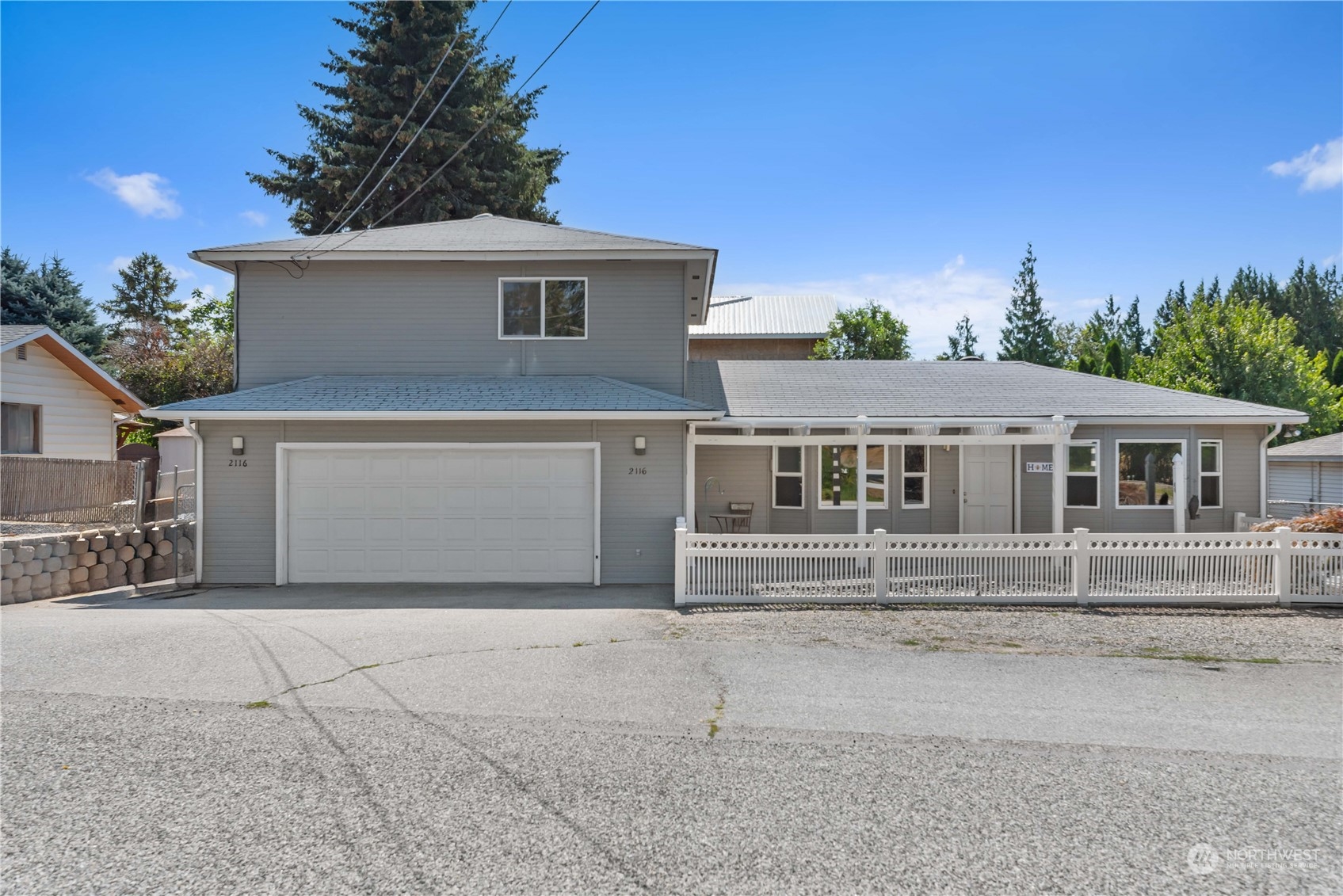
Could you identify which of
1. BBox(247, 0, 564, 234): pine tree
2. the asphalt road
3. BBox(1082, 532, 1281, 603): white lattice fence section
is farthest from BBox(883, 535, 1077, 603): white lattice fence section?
BBox(247, 0, 564, 234): pine tree

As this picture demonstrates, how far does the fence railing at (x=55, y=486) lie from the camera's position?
43.7 feet

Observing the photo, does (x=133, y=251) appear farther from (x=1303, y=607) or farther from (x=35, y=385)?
(x=1303, y=607)

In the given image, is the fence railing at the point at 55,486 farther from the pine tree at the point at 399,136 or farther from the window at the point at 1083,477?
the window at the point at 1083,477

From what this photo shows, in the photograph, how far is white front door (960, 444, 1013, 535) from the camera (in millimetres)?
15344

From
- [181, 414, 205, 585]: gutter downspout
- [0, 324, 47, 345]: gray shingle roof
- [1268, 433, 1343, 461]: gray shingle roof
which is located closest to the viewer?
[181, 414, 205, 585]: gutter downspout

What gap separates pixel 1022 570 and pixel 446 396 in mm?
8532

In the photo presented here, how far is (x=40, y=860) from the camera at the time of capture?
3615 mm

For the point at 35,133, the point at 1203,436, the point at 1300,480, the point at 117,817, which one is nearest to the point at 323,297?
the point at 35,133

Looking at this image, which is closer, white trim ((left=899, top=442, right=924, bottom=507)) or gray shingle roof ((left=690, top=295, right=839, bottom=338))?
white trim ((left=899, top=442, right=924, bottom=507))

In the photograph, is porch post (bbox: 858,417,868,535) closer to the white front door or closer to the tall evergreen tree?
the white front door

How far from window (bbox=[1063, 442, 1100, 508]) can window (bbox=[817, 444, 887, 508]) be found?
3.49 m

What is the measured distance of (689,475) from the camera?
39.9 ft

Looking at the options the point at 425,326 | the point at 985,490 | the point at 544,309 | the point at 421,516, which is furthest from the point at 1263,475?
the point at 425,326

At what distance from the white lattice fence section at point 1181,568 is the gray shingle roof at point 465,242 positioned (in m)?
7.37
